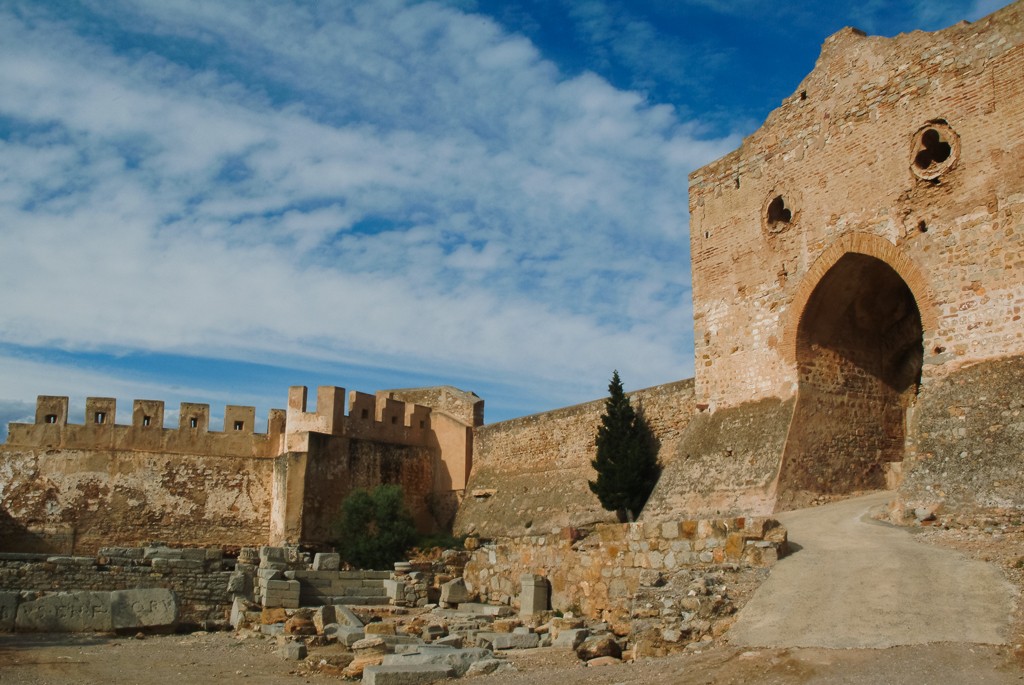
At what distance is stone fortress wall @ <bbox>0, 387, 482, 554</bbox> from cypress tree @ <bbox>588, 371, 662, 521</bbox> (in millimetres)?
7394

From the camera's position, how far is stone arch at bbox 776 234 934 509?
517 inches

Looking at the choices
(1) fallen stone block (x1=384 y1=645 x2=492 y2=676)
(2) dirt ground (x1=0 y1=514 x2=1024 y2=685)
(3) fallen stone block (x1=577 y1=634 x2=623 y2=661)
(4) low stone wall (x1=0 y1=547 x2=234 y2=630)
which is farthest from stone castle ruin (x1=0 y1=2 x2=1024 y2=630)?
(4) low stone wall (x1=0 y1=547 x2=234 y2=630)

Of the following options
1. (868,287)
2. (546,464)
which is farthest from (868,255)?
(546,464)

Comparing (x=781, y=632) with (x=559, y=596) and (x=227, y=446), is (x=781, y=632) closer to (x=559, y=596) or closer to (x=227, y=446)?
(x=559, y=596)

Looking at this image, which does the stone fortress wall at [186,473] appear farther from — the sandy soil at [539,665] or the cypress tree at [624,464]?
the sandy soil at [539,665]

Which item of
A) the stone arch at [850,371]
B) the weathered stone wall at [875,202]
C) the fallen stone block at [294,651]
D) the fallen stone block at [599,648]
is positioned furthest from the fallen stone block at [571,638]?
the weathered stone wall at [875,202]

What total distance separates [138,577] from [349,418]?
31.9 ft

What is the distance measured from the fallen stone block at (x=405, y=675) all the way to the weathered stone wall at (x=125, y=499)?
16244 millimetres

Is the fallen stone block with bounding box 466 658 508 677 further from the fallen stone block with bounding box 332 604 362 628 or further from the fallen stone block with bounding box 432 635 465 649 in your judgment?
the fallen stone block with bounding box 332 604 362 628

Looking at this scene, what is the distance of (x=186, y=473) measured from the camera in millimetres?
23172

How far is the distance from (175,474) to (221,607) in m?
9.45

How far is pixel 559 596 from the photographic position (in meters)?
10.8

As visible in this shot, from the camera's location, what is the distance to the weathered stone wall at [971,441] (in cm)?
1009

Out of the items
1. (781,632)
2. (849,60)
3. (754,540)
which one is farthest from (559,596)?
(849,60)
